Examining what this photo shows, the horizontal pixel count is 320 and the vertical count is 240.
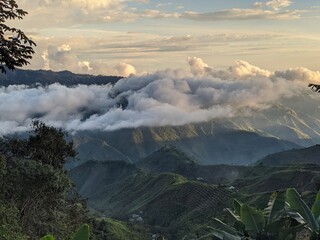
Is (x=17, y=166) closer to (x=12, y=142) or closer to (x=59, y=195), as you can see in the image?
(x=59, y=195)

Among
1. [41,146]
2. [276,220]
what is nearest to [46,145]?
[41,146]

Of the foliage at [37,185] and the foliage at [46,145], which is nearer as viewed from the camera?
the foliage at [37,185]

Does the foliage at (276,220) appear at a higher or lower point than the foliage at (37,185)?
higher

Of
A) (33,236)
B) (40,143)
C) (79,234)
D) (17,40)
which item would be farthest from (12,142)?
(79,234)

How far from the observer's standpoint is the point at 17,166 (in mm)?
60500

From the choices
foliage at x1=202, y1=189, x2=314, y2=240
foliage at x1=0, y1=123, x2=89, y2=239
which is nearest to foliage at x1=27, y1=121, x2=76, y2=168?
foliage at x1=0, y1=123, x2=89, y2=239

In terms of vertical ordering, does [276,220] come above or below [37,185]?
above

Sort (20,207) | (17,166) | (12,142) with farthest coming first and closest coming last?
(12,142) → (20,207) → (17,166)

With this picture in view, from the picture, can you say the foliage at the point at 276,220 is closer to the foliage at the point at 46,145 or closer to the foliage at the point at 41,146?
the foliage at the point at 41,146

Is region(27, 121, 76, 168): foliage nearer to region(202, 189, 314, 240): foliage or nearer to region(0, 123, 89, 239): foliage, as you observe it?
region(0, 123, 89, 239): foliage

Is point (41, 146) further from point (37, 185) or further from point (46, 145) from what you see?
point (37, 185)

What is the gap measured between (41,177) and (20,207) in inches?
248

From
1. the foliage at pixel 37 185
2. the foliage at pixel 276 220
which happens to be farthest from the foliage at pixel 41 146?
the foliage at pixel 276 220

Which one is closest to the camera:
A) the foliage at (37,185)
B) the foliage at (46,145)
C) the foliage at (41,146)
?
the foliage at (37,185)
